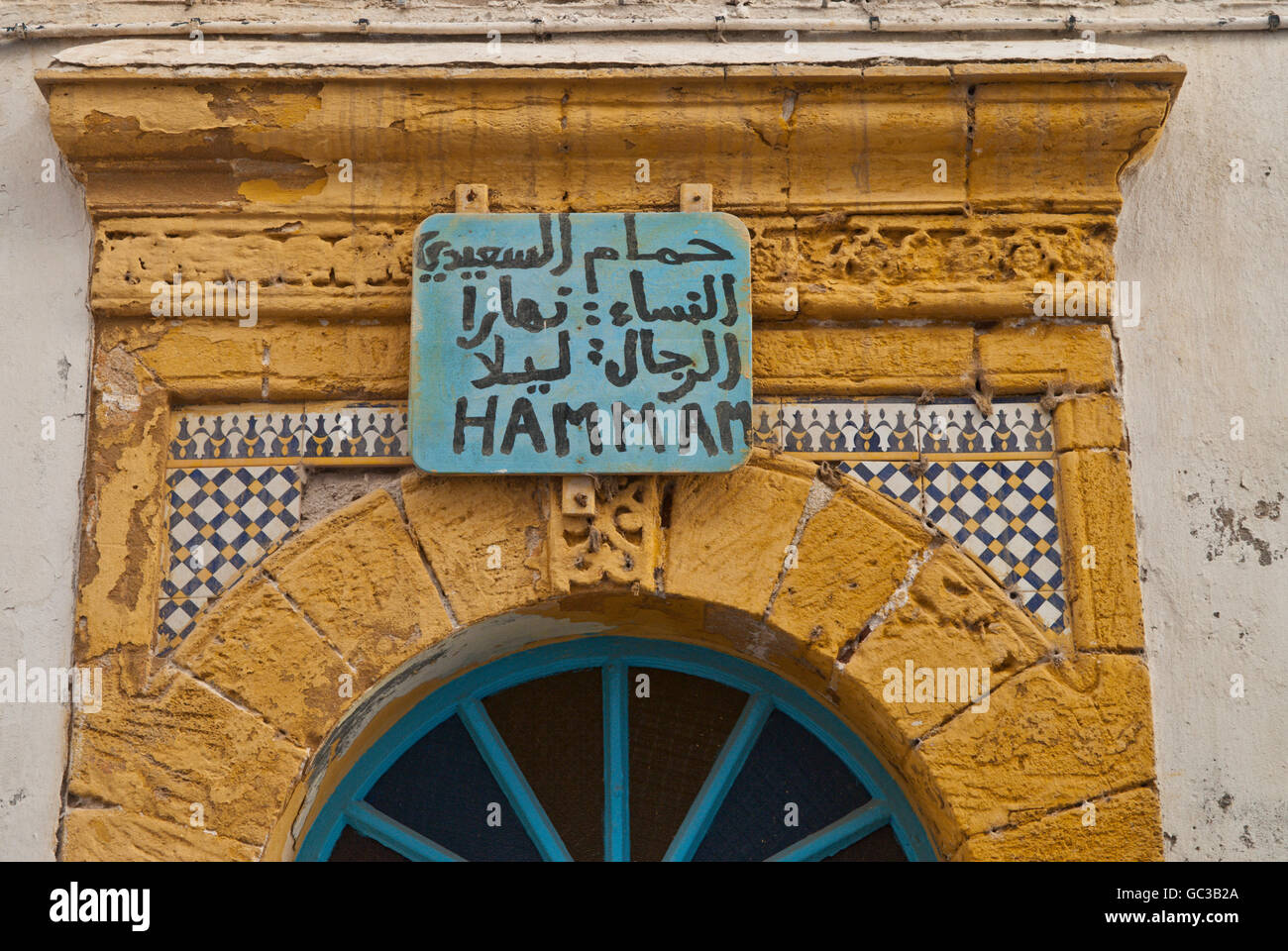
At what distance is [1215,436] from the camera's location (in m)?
3.29

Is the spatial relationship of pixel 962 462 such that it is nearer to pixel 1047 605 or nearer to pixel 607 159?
pixel 1047 605

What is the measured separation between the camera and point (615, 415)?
125 inches

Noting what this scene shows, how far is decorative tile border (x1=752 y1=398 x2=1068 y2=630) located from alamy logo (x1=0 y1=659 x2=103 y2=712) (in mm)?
1534

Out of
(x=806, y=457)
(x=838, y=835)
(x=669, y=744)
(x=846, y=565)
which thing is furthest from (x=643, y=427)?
(x=838, y=835)

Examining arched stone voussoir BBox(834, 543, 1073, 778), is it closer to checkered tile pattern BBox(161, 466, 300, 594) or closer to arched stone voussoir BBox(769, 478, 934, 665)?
arched stone voussoir BBox(769, 478, 934, 665)

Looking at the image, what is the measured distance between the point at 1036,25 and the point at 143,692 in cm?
251

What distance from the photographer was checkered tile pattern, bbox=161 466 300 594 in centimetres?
321

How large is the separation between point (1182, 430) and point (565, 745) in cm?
157

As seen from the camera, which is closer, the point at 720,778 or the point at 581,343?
the point at 581,343

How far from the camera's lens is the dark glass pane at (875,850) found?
3283mm

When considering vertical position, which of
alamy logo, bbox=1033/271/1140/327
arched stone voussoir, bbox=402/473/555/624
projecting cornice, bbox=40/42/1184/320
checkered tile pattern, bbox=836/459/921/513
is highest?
projecting cornice, bbox=40/42/1184/320

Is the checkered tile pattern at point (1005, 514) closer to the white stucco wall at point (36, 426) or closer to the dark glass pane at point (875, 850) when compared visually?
the dark glass pane at point (875, 850)

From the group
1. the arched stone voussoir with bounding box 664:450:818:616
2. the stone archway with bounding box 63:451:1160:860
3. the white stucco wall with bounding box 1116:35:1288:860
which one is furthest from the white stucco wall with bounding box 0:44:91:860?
the white stucco wall with bounding box 1116:35:1288:860

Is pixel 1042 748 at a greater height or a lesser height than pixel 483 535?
lesser
